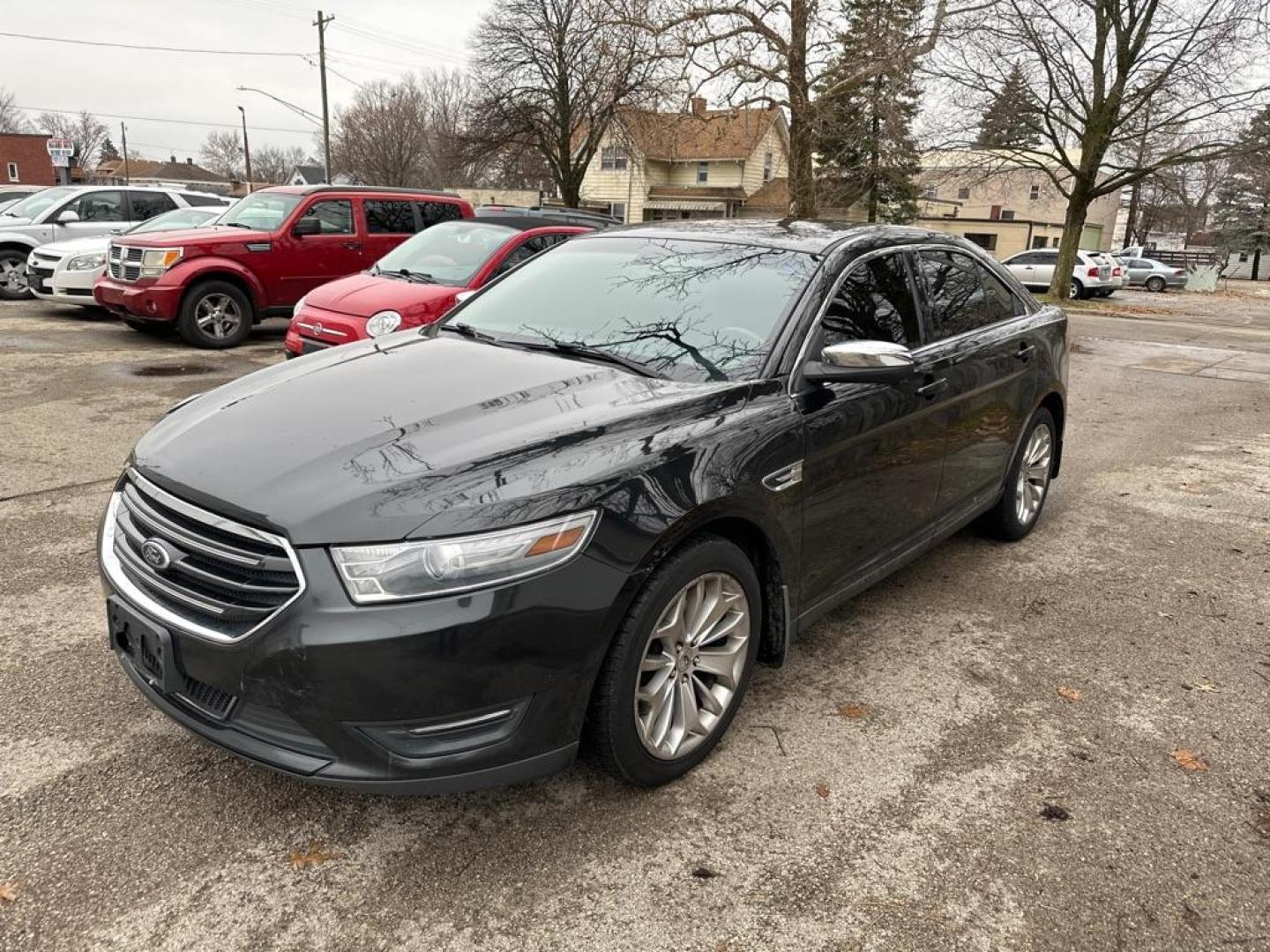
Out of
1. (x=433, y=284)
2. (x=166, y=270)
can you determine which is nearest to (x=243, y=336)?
(x=166, y=270)

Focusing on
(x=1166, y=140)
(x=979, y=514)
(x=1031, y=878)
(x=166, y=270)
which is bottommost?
(x=1031, y=878)

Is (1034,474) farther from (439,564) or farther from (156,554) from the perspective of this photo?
(156,554)

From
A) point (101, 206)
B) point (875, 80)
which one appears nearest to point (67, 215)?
point (101, 206)

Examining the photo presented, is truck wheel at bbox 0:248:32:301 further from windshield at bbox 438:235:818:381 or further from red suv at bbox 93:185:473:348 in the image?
windshield at bbox 438:235:818:381

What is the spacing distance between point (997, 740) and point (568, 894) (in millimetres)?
1622

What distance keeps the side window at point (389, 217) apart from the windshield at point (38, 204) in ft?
19.7

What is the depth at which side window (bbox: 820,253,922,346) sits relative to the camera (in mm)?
3322

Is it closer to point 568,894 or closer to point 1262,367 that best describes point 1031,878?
point 568,894

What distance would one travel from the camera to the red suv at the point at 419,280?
7.07 meters

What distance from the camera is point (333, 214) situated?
10.4m

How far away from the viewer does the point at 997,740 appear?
3082 mm

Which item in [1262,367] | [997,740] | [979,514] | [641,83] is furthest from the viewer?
[641,83]

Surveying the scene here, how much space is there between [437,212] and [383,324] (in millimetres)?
4613

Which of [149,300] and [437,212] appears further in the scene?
[437,212]
